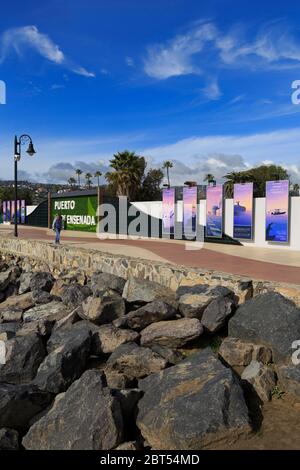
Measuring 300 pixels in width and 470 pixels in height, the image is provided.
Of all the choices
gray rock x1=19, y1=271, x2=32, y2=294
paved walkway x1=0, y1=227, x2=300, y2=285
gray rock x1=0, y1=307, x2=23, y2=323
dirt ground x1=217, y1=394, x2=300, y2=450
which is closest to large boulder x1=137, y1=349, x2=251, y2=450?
dirt ground x1=217, y1=394, x2=300, y2=450

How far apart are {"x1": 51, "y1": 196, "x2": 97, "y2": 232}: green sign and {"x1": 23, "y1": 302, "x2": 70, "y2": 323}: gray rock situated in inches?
801

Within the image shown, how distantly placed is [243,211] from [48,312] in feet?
40.0

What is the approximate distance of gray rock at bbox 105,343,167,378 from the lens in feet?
18.9

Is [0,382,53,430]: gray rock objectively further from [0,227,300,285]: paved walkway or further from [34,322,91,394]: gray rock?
[0,227,300,285]: paved walkway

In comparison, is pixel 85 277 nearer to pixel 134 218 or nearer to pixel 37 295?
pixel 37 295

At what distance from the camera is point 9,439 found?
4.50 meters

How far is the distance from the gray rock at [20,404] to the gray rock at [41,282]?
24.6ft

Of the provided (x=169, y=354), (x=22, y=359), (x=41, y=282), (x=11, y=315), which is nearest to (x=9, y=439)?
(x=22, y=359)

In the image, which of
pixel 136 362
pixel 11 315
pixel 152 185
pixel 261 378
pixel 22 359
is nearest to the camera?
pixel 261 378

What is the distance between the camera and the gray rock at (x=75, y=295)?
32.8ft

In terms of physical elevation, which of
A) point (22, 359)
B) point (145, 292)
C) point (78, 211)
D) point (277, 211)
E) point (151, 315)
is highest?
point (78, 211)

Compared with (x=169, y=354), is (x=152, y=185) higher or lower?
higher

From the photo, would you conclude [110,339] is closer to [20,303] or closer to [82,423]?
[82,423]

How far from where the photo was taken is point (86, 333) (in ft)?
22.2
